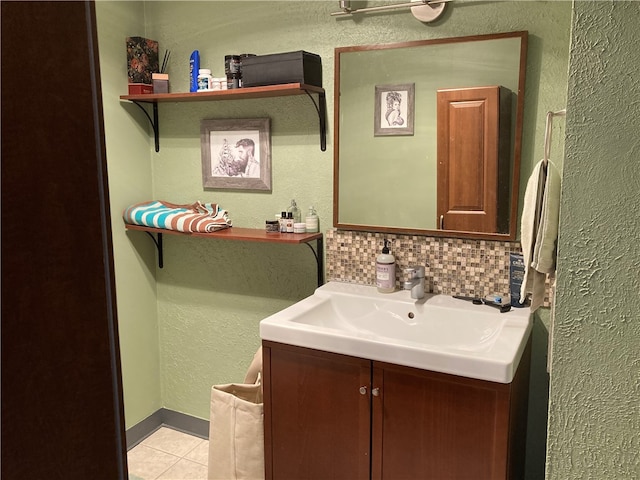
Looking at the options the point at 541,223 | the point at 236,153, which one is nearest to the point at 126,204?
the point at 236,153

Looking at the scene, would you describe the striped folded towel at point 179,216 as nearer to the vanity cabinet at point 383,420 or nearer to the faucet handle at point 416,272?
the vanity cabinet at point 383,420

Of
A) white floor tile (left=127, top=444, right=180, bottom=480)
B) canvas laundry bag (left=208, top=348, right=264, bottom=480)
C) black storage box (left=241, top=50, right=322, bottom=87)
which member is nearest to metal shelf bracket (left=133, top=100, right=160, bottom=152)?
black storage box (left=241, top=50, right=322, bottom=87)

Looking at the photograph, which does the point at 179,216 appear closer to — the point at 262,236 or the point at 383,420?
the point at 262,236

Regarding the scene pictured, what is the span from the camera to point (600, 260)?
1.04 metres

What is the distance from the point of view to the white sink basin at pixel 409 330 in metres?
1.64

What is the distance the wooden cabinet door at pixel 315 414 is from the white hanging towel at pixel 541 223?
625 millimetres

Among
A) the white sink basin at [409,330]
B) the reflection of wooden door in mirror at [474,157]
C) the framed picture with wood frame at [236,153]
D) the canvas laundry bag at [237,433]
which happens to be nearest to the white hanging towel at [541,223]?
the white sink basin at [409,330]

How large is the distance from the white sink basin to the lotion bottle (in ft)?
0.11

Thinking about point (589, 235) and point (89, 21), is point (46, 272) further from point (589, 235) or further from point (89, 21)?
point (589, 235)

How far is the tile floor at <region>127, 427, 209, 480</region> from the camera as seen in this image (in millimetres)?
2645

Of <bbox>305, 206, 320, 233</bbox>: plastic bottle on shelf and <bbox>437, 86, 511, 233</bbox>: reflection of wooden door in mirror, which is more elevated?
<bbox>437, 86, 511, 233</bbox>: reflection of wooden door in mirror

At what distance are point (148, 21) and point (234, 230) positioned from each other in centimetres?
113

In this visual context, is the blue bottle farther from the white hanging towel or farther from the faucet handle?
the white hanging towel

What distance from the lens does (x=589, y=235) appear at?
104cm
